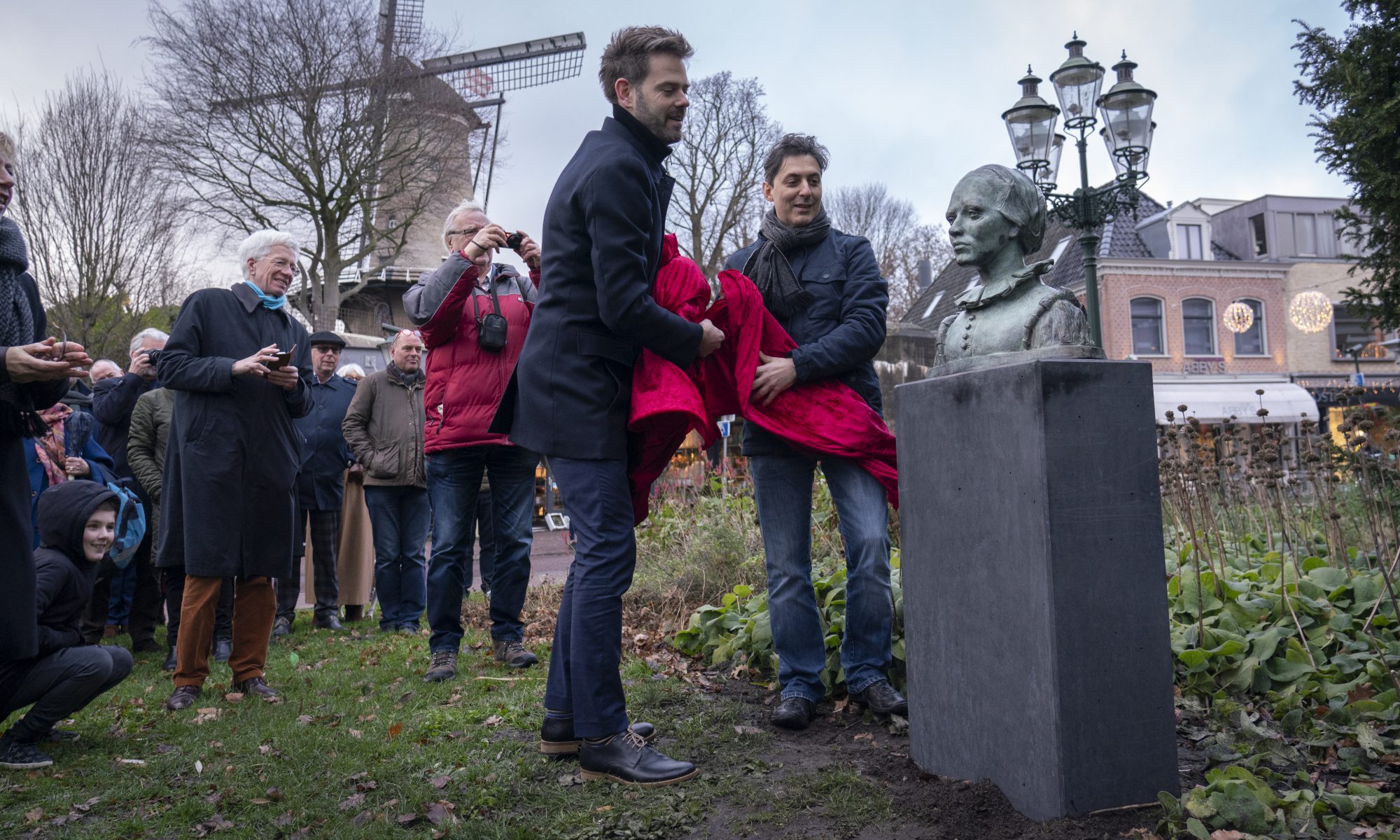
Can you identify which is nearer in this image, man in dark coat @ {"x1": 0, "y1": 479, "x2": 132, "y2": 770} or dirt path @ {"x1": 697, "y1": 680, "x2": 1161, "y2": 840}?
dirt path @ {"x1": 697, "y1": 680, "x2": 1161, "y2": 840}

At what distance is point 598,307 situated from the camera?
3.08 meters

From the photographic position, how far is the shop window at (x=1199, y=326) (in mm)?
33406

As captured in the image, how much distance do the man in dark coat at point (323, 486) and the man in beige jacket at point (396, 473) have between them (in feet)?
1.52

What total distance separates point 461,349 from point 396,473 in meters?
2.27

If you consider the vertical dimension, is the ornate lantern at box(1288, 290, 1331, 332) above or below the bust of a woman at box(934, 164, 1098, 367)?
above

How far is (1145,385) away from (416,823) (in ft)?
7.69

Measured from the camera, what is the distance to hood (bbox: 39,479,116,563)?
4.01 metres

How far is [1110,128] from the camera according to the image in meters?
9.51

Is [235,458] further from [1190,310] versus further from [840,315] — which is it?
[1190,310]

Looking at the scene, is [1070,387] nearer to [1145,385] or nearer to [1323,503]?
[1145,385]

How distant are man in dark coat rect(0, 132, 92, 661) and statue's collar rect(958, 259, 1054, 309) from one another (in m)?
2.59

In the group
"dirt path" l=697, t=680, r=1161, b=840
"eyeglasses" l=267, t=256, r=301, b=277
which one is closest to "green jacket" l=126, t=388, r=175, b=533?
"eyeglasses" l=267, t=256, r=301, b=277

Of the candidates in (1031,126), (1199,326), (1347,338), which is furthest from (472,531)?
(1347,338)

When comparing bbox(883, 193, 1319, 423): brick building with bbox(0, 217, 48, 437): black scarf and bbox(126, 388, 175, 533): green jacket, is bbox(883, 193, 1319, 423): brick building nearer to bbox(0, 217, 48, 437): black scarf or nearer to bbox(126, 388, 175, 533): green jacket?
bbox(126, 388, 175, 533): green jacket
